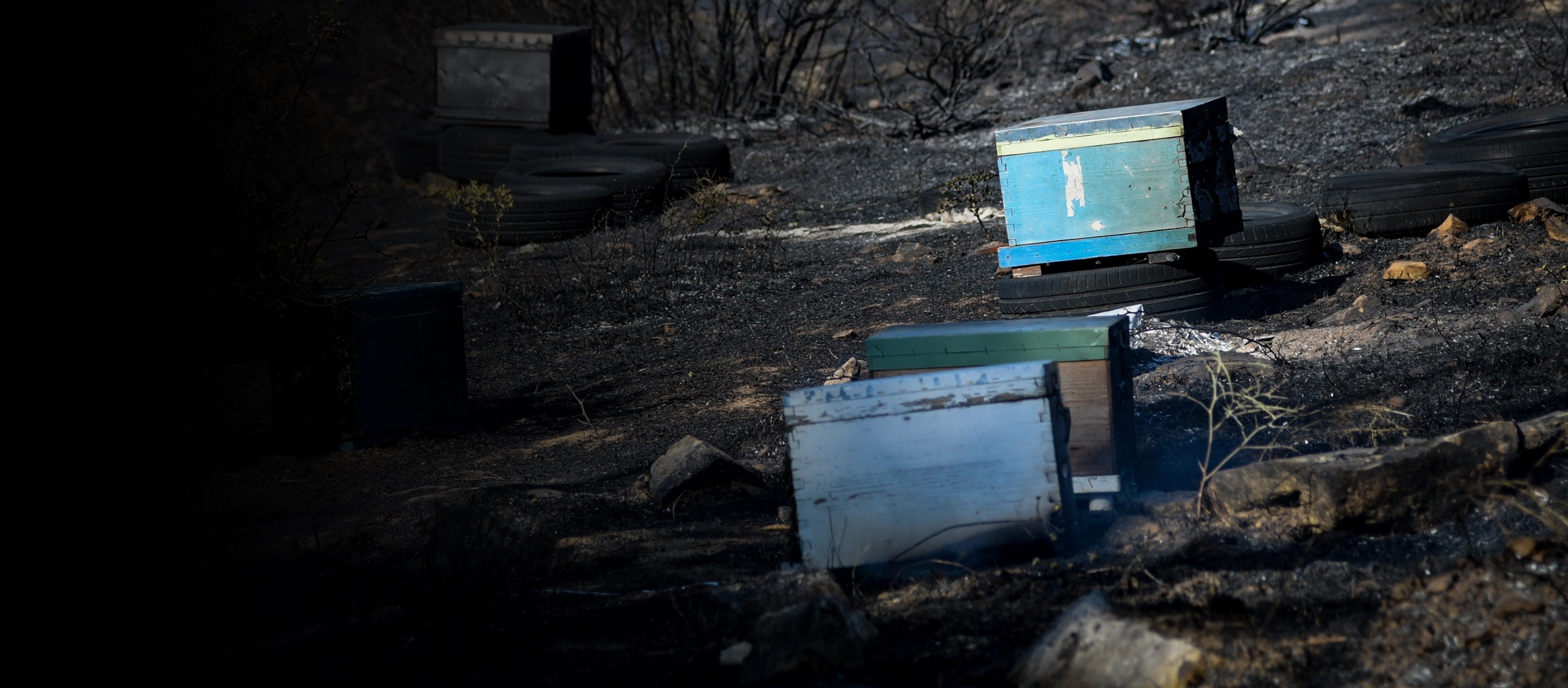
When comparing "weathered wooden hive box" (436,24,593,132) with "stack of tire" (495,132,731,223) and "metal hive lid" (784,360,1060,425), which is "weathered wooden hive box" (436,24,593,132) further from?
"metal hive lid" (784,360,1060,425)

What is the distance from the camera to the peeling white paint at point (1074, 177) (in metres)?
5.43

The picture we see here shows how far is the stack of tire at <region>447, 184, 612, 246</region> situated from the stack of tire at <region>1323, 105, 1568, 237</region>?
5625 mm

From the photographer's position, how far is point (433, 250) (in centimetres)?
1033

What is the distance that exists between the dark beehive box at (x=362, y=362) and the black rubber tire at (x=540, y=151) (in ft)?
22.6

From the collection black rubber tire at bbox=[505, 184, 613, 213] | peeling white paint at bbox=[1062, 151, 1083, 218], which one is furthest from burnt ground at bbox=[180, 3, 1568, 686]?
peeling white paint at bbox=[1062, 151, 1083, 218]

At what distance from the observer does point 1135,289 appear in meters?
5.51

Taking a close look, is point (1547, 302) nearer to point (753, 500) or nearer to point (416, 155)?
point (753, 500)

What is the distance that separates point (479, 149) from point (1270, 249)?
8916mm

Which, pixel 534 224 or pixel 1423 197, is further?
pixel 534 224

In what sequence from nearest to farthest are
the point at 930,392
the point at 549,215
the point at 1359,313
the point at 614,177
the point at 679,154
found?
1. the point at 930,392
2. the point at 1359,313
3. the point at 549,215
4. the point at 614,177
5. the point at 679,154

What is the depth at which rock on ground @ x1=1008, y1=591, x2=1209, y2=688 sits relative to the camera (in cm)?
219

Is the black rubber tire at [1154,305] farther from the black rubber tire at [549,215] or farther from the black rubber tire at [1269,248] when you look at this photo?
the black rubber tire at [549,215]

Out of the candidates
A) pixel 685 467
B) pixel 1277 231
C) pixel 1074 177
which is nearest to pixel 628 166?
pixel 1074 177

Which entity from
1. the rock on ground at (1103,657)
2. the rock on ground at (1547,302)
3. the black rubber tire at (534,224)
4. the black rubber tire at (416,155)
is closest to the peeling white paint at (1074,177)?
the rock on ground at (1547,302)
